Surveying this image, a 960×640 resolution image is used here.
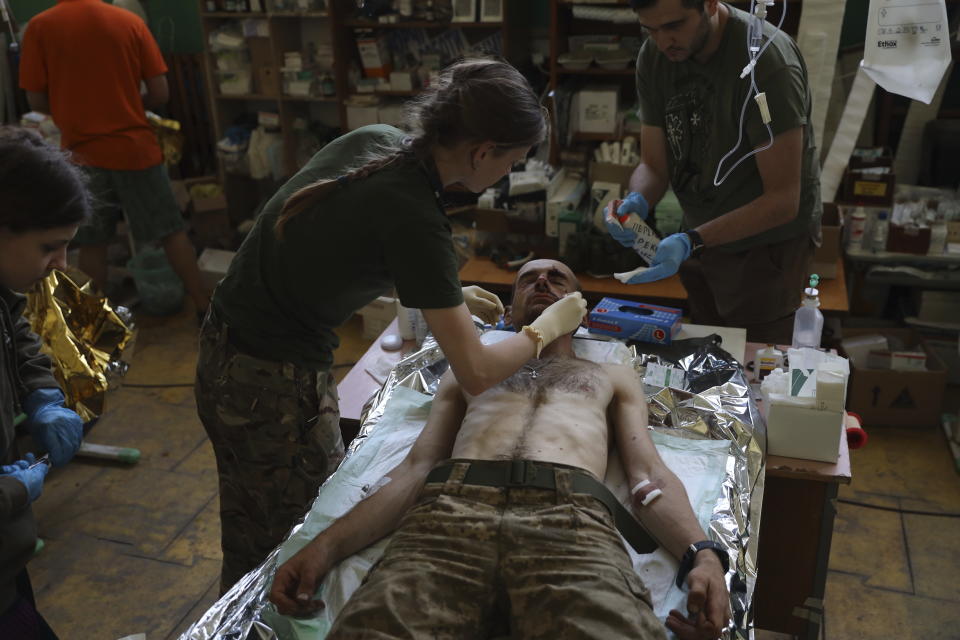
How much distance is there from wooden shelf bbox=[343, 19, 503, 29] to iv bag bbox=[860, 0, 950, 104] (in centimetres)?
204

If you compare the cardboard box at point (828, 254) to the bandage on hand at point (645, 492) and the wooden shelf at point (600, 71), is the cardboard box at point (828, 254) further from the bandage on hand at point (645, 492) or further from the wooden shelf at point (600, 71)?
the bandage on hand at point (645, 492)

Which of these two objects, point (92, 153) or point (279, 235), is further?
point (92, 153)

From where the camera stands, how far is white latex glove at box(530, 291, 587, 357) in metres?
1.98

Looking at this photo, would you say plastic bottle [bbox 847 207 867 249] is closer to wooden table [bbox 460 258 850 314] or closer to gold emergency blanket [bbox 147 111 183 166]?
wooden table [bbox 460 258 850 314]

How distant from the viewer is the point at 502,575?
1.57 meters

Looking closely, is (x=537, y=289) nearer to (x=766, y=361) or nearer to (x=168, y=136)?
(x=766, y=361)

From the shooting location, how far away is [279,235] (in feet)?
5.51

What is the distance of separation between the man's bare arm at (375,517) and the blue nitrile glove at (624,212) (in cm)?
81

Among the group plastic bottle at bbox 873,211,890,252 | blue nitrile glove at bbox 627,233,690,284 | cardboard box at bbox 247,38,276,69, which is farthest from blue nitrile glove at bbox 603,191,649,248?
cardboard box at bbox 247,38,276,69

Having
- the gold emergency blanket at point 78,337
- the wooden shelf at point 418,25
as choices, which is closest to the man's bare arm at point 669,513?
the gold emergency blanket at point 78,337

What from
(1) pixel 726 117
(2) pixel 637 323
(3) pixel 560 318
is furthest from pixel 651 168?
(3) pixel 560 318

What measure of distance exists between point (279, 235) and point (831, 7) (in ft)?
9.73

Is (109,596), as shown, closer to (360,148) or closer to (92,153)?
(360,148)

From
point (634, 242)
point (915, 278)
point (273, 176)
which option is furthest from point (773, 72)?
point (273, 176)
